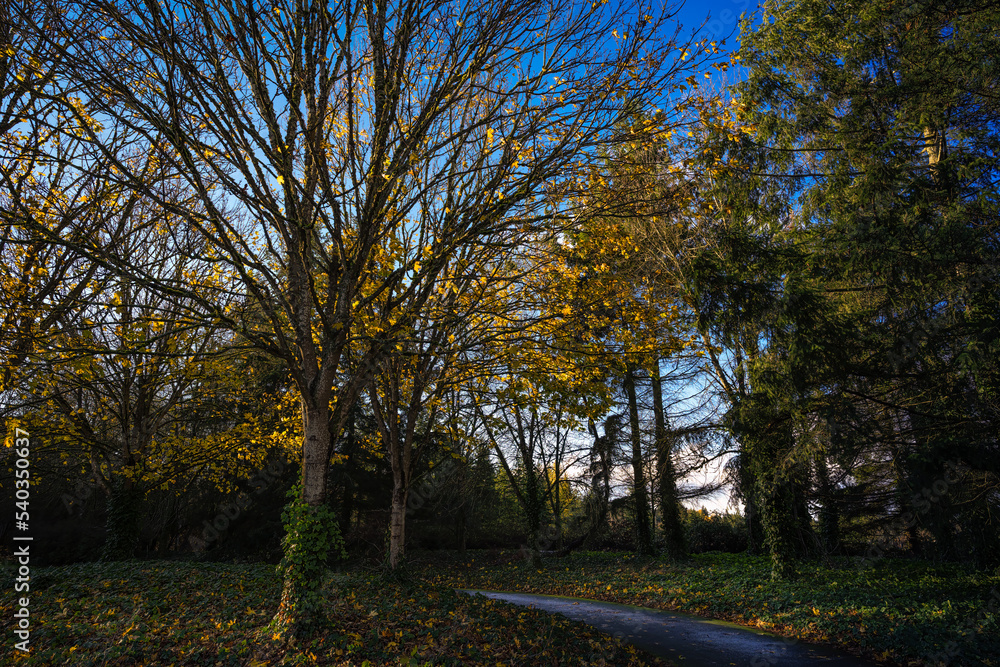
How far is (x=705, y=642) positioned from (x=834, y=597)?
3107mm

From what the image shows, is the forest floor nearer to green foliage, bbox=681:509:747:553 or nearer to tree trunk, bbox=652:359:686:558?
tree trunk, bbox=652:359:686:558

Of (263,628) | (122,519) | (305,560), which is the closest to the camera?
(305,560)

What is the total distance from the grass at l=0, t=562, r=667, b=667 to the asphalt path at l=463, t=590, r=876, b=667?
29.3 inches

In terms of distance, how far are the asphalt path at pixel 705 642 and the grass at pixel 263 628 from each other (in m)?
0.74

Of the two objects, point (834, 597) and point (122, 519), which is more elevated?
point (122, 519)


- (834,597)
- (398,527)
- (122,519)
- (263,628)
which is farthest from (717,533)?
(122,519)

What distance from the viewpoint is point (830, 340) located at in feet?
24.1

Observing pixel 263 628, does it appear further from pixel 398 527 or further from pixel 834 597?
pixel 834 597

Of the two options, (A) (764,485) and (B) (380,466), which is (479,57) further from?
(B) (380,466)

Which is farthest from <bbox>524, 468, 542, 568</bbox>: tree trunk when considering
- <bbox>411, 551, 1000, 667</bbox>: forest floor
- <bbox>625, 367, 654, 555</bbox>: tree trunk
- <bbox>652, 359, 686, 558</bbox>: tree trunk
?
<bbox>652, 359, 686, 558</bbox>: tree trunk

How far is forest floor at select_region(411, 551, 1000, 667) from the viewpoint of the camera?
607 cm

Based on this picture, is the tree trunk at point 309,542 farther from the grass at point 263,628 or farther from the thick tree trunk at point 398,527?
the thick tree trunk at point 398,527

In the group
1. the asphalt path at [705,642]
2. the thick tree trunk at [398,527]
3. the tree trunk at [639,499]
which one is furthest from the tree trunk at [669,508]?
the thick tree trunk at [398,527]

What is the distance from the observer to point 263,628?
17.6 ft
